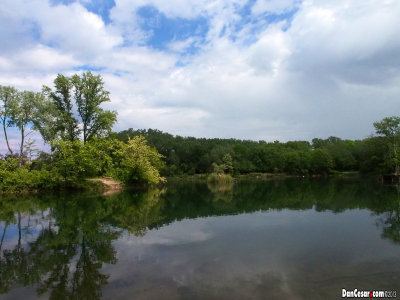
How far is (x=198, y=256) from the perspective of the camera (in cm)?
909

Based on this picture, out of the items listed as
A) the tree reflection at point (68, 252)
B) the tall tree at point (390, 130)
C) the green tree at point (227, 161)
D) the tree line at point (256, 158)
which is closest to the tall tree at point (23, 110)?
the tree reflection at point (68, 252)

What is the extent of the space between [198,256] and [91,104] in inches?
1365

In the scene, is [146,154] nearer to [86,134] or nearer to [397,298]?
[86,134]

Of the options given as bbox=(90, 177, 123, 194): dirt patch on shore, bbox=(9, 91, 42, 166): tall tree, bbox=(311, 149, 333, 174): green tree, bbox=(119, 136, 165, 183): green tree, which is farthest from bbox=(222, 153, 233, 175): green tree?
bbox=(9, 91, 42, 166): tall tree

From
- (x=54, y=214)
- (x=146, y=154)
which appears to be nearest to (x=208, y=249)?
(x=54, y=214)

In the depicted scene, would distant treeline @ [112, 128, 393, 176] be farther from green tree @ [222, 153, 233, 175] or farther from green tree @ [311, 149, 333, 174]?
green tree @ [222, 153, 233, 175]

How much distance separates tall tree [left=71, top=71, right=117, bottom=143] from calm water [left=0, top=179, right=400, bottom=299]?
81.5 ft

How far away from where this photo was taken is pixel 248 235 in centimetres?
1190

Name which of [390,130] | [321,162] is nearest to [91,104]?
[390,130]

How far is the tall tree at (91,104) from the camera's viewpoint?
39125mm

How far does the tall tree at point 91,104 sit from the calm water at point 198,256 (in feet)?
81.5

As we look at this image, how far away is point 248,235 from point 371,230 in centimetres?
539

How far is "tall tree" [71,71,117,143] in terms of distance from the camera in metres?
39.1

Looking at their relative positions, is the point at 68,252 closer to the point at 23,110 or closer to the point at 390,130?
the point at 23,110
